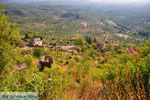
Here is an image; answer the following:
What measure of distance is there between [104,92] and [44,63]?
333 inches

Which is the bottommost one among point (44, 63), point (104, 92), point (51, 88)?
point (44, 63)

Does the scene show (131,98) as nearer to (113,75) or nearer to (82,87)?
(113,75)

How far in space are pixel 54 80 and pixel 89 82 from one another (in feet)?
4.44

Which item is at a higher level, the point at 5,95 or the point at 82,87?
the point at 5,95

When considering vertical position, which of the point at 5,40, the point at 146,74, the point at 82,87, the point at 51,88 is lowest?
the point at 82,87

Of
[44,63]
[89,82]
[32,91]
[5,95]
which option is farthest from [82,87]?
[44,63]

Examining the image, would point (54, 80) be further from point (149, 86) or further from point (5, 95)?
point (149, 86)

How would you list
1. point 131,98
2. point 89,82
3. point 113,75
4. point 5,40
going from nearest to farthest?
point 131,98 → point 113,75 → point 89,82 → point 5,40

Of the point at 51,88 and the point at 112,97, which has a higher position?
the point at 51,88

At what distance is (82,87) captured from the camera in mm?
3666

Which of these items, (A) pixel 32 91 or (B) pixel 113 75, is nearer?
(A) pixel 32 91

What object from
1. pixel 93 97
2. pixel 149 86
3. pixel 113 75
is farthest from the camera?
pixel 113 75

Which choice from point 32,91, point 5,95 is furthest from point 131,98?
point 5,95

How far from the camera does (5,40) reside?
15.5ft
